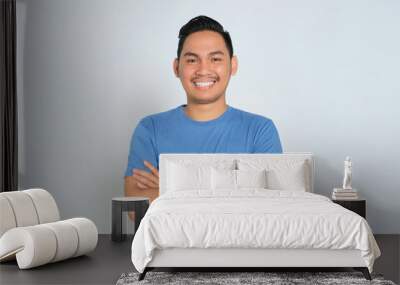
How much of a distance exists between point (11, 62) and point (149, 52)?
1.44 m

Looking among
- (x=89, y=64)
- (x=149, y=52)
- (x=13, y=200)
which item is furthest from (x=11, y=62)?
(x=13, y=200)

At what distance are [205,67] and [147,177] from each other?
1.31 metres

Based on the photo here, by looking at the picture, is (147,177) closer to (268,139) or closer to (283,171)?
(268,139)

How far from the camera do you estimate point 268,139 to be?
697 cm

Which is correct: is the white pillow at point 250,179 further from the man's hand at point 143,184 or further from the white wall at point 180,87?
the man's hand at point 143,184

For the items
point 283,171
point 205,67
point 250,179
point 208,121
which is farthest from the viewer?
point 208,121

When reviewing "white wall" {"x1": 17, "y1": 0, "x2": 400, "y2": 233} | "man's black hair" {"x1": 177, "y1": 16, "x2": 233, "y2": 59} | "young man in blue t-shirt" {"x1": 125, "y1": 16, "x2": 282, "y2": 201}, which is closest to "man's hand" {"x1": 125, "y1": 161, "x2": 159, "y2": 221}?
"young man in blue t-shirt" {"x1": 125, "y1": 16, "x2": 282, "y2": 201}

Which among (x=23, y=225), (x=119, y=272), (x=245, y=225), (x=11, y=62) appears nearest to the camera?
(x=245, y=225)

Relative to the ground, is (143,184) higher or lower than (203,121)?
lower

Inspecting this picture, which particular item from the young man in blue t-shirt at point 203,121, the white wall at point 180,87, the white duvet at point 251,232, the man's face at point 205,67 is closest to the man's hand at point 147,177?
the young man in blue t-shirt at point 203,121

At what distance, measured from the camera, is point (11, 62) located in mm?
6816

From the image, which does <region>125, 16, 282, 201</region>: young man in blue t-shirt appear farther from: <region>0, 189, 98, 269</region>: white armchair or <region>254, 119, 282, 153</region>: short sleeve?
<region>0, 189, 98, 269</region>: white armchair

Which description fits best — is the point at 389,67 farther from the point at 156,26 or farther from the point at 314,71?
the point at 156,26

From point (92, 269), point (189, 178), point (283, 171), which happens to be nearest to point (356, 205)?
point (283, 171)
